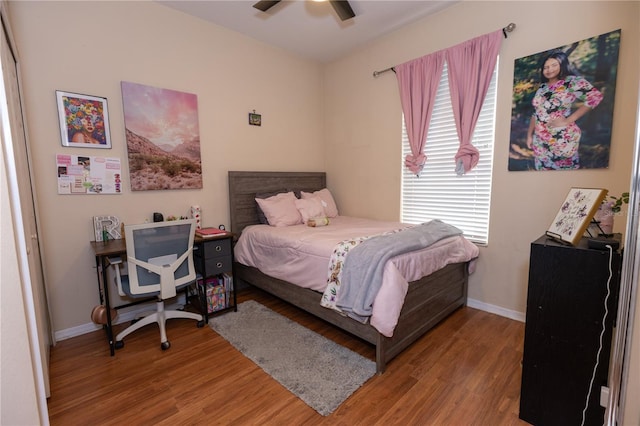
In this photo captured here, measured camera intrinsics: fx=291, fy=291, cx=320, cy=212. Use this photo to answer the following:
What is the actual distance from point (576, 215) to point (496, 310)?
1.60 m

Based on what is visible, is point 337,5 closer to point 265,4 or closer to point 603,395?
point 265,4

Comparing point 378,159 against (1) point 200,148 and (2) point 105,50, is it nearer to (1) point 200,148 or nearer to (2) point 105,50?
(1) point 200,148

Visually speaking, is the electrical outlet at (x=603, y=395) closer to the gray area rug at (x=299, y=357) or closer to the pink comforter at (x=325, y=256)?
the pink comforter at (x=325, y=256)

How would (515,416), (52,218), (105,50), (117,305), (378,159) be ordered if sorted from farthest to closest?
(378,159)
(117,305)
(105,50)
(52,218)
(515,416)

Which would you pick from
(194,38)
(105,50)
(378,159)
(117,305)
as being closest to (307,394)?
(117,305)

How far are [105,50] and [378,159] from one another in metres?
2.85

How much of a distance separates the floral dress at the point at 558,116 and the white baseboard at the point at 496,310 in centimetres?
131

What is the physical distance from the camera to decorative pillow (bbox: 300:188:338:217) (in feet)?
12.2

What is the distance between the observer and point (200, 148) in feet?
10.1

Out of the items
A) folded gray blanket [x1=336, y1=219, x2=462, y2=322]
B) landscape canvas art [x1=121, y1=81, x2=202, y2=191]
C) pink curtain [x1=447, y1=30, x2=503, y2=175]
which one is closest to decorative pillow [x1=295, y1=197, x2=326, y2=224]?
landscape canvas art [x1=121, y1=81, x2=202, y2=191]

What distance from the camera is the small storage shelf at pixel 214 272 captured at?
8.51 ft

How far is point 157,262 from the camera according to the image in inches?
87.5

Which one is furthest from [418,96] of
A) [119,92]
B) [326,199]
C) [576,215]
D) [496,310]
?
[119,92]

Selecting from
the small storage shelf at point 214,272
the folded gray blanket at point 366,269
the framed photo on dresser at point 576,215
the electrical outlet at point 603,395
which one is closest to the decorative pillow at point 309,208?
the small storage shelf at point 214,272
